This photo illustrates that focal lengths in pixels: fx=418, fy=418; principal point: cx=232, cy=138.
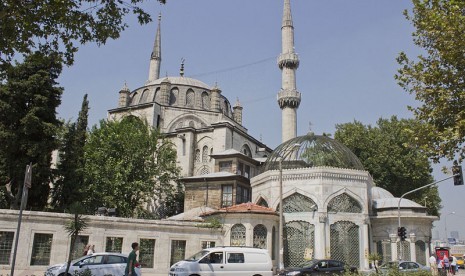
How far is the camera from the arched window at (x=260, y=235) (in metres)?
23.1

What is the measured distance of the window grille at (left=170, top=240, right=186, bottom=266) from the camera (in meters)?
22.4

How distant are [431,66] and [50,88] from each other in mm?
21434

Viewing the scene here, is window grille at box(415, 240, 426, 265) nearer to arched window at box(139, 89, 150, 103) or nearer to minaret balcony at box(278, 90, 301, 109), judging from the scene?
minaret balcony at box(278, 90, 301, 109)

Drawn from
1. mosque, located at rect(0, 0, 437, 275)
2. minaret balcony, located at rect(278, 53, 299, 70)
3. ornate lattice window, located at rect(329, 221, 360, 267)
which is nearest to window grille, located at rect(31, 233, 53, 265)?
mosque, located at rect(0, 0, 437, 275)

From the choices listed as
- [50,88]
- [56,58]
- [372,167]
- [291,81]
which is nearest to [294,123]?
[291,81]

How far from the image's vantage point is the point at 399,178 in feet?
137

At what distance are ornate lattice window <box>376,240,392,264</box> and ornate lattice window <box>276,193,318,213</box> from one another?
600 cm

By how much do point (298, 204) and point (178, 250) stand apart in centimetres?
759

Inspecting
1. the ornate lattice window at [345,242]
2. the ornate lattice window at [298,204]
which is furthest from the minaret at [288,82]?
the ornate lattice window at [345,242]

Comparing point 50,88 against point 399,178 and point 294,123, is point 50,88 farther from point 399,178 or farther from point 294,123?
point 399,178

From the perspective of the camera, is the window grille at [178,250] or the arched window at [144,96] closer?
the window grille at [178,250]

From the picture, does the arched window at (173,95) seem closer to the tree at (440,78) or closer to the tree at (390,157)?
the tree at (390,157)

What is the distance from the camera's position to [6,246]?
61.9 ft

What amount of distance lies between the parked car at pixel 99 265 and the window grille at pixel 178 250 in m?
7.25
